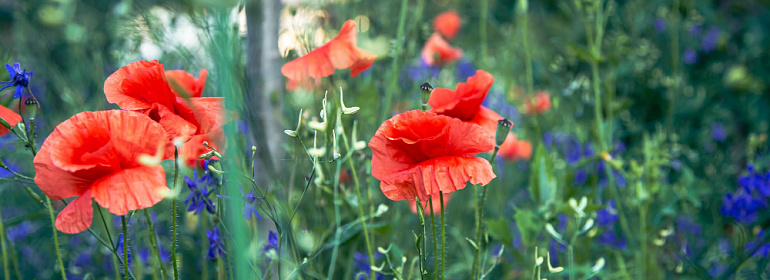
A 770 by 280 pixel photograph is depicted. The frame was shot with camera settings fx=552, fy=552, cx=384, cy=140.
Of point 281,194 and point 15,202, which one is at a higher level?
point 281,194

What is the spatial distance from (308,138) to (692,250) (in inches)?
35.2

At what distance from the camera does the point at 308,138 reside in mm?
959

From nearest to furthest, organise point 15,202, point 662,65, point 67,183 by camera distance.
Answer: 1. point 67,183
2. point 15,202
3. point 662,65

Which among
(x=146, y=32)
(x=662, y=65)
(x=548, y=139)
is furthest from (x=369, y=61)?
(x=662, y=65)

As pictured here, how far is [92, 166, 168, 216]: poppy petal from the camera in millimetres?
475

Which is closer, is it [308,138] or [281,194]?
[281,194]

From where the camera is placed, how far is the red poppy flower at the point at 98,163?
49cm

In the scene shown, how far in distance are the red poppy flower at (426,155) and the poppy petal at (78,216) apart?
266 millimetres

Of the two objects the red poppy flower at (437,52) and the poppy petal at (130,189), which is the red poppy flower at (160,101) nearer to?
the poppy petal at (130,189)

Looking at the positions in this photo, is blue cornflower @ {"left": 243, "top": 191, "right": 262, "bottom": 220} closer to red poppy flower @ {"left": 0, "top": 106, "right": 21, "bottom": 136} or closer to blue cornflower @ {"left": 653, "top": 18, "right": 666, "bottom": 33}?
red poppy flower @ {"left": 0, "top": 106, "right": 21, "bottom": 136}

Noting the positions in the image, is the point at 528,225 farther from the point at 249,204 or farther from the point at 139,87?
the point at 139,87

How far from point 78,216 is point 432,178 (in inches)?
12.9

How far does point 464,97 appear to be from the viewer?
0.65 m

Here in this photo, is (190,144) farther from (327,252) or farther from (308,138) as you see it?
(327,252)
